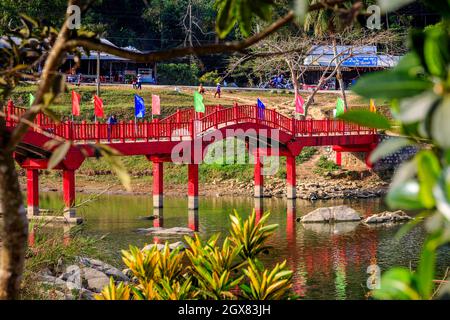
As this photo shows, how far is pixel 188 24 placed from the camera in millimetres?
47312

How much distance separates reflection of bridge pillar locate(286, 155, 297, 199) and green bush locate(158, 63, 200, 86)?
19.2 meters

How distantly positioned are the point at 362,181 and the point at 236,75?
15843 mm

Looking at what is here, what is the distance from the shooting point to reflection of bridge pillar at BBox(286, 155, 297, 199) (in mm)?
30906

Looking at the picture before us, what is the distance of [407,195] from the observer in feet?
6.54

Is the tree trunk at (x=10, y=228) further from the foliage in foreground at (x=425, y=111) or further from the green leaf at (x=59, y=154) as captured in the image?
the foliage in foreground at (x=425, y=111)

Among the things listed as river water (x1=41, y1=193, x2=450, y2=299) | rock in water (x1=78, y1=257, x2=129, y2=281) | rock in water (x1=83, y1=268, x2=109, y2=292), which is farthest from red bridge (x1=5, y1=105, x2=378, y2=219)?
rock in water (x1=83, y1=268, x2=109, y2=292)

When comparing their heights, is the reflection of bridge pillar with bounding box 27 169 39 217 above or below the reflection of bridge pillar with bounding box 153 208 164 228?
above

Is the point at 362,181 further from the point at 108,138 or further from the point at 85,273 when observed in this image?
the point at 85,273

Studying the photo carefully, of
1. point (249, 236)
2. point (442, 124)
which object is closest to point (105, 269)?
point (249, 236)

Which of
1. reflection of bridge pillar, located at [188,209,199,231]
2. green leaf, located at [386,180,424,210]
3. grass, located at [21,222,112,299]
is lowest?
reflection of bridge pillar, located at [188,209,199,231]

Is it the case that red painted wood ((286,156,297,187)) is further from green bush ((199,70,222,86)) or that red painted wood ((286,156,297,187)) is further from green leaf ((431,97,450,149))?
green leaf ((431,97,450,149))

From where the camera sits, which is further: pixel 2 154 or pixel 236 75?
pixel 236 75

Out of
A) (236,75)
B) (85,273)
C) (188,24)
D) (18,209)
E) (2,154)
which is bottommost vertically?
(85,273)

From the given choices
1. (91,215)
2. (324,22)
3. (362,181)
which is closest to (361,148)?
(362,181)
